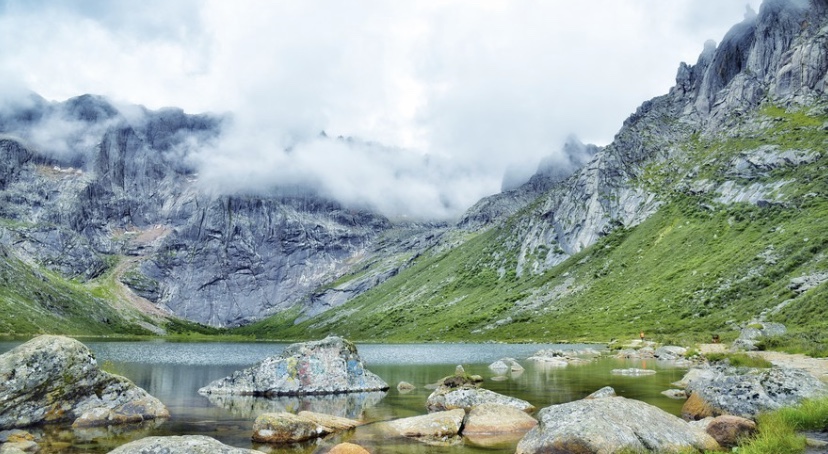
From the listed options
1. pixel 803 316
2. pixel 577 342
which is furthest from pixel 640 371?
pixel 577 342

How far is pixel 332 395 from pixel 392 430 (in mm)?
16272

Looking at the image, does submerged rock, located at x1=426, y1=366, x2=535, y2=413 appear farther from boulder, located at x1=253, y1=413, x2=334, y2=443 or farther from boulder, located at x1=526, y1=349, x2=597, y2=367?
boulder, located at x1=526, y1=349, x2=597, y2=367

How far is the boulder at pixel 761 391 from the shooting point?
2097cm

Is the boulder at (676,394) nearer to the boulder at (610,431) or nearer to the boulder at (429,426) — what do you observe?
the boulder at (610,431)

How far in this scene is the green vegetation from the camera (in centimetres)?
1297

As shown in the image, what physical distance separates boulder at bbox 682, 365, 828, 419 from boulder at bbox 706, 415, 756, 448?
2801mm

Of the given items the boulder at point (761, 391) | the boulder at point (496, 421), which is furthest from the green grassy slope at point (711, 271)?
the boulder at point (496, 421)

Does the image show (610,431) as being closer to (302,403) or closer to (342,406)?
(342,406)

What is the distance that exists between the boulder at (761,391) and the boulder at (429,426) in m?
11.5

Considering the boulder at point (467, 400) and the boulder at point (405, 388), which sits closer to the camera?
the boulder at point (467, 400)

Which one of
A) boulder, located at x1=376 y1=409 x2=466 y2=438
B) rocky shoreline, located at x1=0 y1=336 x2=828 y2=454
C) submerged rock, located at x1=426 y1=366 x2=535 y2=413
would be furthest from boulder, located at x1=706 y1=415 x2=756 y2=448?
submerged rock, located at x1=426 y1=366 x2=535 y2=413

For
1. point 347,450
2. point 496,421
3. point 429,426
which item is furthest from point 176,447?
point 496,421

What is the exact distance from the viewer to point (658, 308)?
131875mm

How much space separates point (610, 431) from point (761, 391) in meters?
9.31
